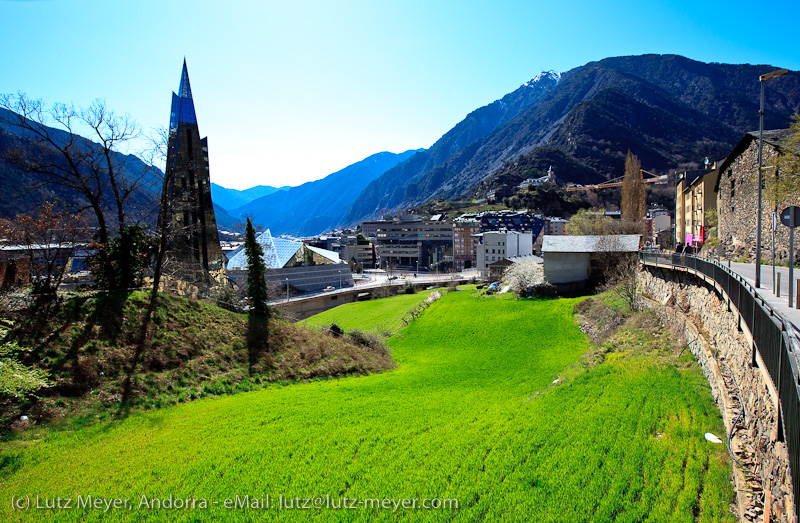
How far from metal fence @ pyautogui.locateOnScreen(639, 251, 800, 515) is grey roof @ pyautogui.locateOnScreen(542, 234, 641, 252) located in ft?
104

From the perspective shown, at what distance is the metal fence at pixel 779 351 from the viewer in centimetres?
491

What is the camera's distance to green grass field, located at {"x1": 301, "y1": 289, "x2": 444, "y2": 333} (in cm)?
4055

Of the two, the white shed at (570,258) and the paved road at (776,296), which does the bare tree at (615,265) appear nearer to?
the white shed at (570,258)

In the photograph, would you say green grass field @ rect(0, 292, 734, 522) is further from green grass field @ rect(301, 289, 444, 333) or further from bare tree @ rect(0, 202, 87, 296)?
green grass field @ rect(301, 289, 444, 333)

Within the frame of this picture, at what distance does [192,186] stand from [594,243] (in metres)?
41.6

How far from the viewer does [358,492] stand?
320 inches

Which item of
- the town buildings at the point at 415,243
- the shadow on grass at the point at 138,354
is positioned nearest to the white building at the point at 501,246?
the town buildings at the point at 415,243

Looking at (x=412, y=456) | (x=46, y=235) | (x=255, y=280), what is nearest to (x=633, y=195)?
(x=255, y=280)

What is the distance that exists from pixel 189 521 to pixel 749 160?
32.5 m

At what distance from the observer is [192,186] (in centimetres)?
3806

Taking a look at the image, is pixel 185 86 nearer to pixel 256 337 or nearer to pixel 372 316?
pixel 372 316

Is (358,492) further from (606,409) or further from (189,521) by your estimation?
(606,409)

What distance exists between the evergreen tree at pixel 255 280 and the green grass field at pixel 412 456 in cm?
709

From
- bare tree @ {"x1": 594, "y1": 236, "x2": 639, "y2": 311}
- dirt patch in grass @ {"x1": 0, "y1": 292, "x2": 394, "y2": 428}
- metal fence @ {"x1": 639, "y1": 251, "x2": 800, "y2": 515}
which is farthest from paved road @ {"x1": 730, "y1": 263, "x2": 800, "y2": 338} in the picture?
dirt patch in grass @ {"x1": 0, "y1": 292, "x2": 394, "y2": 428}
